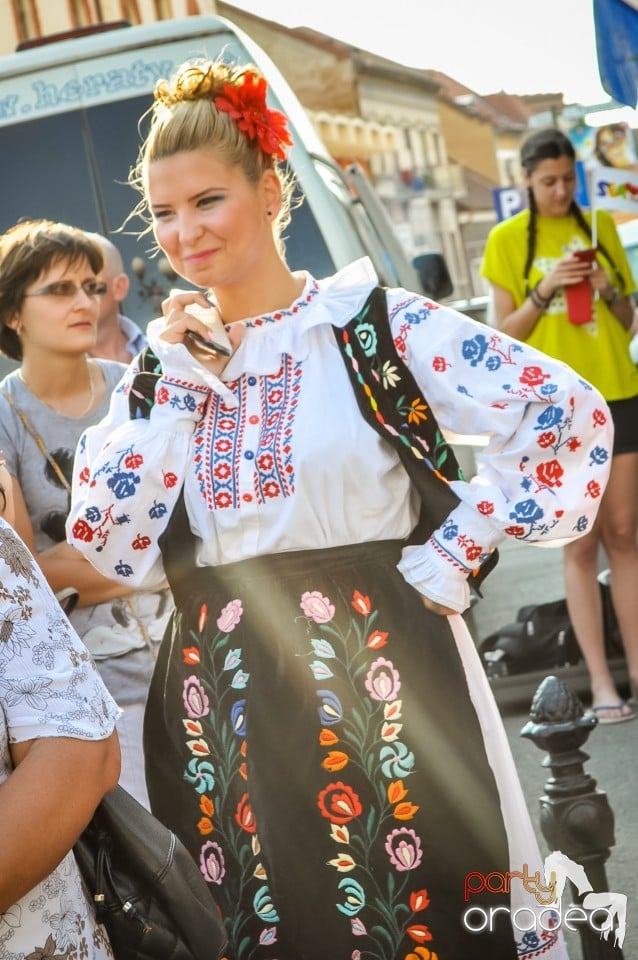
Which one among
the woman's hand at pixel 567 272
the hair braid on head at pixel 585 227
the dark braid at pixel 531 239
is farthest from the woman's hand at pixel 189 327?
the hair braid on head at pixel 585 227

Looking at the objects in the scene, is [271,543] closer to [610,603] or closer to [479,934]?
[479,934]

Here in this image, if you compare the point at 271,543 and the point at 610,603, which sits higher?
the point at 271,543

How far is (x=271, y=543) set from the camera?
3.13 meters

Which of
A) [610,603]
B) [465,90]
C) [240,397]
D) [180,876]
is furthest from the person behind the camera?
[465,90]

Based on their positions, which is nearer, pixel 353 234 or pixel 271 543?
pixel 271 543

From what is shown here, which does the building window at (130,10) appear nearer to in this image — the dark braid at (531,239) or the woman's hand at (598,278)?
the dark braid at (531,239)

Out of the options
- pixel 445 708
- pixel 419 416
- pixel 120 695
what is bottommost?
pixel 120 695

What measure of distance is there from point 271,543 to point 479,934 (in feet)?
2.76

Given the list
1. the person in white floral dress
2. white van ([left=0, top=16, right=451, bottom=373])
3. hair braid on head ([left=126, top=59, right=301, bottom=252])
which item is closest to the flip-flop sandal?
white van ([left=0, top=16, right=451, bottom=373])

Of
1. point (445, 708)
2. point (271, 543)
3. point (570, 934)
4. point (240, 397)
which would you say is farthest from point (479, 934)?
point (570, 934)

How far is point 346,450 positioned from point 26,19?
83.8ft

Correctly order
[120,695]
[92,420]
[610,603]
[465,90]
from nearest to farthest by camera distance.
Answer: [120,695] < [92,420] < [610,603] < [465,90]

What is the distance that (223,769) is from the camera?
315 cm

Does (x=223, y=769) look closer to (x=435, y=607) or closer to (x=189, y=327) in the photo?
(x=435, y=607)
